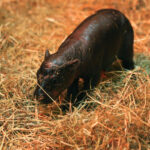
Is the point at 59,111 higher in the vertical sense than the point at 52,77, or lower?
lower

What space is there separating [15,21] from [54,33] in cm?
109

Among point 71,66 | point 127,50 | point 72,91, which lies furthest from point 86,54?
point 127,50

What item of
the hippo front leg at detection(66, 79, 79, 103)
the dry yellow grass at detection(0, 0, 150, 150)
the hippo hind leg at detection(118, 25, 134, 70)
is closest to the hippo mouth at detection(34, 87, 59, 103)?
the dry yellow grass at detection(0, 0, 150, 150)

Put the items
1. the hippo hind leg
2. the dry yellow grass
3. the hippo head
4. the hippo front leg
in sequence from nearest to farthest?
the dry yellow grass
the hippo head
the hippo front leg
the hippo hind leg

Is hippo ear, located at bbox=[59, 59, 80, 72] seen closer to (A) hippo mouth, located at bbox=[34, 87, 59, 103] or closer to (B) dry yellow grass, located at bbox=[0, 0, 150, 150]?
(A) hippo mouth, located at bbox=[34, 87, 59, 103]

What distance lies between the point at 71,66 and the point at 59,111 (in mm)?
756

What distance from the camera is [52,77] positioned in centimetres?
340

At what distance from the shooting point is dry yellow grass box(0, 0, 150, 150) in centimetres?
317

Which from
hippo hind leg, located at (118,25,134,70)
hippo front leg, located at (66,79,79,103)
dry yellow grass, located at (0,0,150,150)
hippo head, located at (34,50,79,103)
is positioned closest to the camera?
dry yellow grass, located at (0,0,150,150)

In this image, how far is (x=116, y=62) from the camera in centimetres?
501

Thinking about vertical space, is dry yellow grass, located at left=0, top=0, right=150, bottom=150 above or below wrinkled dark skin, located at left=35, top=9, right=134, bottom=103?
below

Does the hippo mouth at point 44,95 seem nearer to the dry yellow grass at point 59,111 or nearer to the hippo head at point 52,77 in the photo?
the hippo head at point 52,77

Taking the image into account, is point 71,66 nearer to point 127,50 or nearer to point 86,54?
point 86,54

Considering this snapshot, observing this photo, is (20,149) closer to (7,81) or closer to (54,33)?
(7,81)
